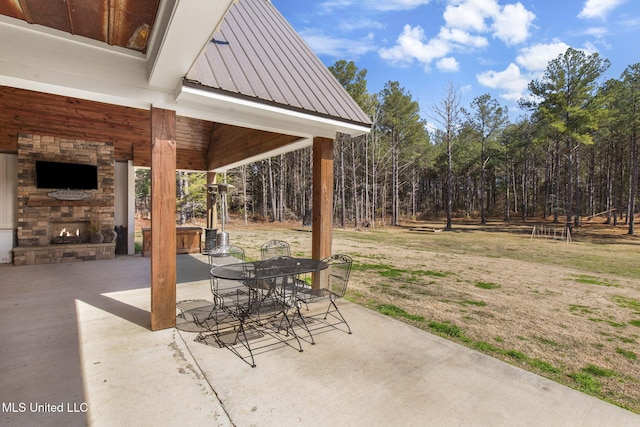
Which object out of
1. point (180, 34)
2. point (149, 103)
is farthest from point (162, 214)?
point (180, 34)

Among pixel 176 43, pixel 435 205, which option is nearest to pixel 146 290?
pixel 176 43

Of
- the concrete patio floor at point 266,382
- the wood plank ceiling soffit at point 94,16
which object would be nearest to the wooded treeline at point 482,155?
the concrete patio floor at point 266,382

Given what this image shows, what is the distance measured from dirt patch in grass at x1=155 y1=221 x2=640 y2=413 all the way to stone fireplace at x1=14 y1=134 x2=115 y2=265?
3.81 metres

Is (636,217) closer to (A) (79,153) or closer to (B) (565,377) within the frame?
(B) (565,377)

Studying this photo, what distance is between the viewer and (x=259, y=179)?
1040 inches

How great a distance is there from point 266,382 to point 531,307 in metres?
4.21

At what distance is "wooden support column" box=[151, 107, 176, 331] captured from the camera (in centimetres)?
309

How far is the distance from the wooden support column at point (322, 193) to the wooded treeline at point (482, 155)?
48.0 ft

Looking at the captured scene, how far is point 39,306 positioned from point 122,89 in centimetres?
313

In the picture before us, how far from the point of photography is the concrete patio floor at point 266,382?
190 centimetres

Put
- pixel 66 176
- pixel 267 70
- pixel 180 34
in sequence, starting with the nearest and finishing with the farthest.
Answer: pixel 180 34 → pixel 267 70 → pixel 66 176

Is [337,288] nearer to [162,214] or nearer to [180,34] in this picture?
[162,214]

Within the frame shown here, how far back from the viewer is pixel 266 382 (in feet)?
7.44

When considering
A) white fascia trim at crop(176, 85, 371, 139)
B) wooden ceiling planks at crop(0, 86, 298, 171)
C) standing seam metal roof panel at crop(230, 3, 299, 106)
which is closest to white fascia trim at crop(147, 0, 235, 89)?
white fascia trim at crop(176, 85, 371, 139)
